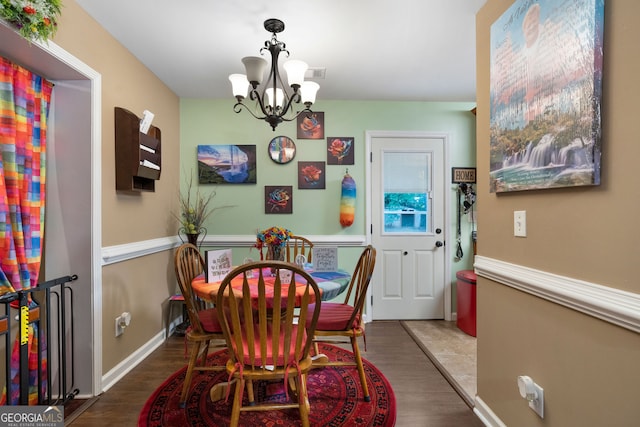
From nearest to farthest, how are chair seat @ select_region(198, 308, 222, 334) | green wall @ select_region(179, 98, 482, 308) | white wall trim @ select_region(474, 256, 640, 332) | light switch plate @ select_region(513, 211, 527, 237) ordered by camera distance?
white wall trim @ select_region(474, 256, 640, 332), light switch plate @ select_region(513, 211, 527, 237), chair seat @ select_region(198, 308, 222, 334), green wall @ select_region(179, 98, 482, 308)

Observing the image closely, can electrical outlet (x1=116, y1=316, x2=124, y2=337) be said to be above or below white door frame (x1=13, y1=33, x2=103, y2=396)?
below

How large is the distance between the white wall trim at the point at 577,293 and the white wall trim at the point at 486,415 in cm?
72

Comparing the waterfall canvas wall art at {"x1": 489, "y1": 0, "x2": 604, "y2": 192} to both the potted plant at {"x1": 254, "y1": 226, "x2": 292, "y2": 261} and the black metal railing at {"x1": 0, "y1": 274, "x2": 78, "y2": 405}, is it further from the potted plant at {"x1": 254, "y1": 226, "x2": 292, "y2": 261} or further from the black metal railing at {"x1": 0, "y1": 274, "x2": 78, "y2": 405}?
the black metal railing at {"x1": 0, "y1": 274, "x2": 78, "y2": 405}

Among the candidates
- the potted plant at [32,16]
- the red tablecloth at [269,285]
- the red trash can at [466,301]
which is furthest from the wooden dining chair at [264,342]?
the red trash can at [466,301]

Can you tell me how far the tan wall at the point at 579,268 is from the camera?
97 centimetres

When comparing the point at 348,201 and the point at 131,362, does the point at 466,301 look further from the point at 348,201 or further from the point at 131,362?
the point at 131,362

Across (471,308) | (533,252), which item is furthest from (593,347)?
(471,308)

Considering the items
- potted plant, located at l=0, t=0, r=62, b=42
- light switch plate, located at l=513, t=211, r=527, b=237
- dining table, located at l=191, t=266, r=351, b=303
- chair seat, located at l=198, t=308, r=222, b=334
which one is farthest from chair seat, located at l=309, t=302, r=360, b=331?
potted plant, located at l=0, t=0, r=62, b=42

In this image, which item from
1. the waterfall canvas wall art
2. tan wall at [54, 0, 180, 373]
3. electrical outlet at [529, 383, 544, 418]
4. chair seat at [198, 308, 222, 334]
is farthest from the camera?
tan wall at [54, 0, 180, 373]

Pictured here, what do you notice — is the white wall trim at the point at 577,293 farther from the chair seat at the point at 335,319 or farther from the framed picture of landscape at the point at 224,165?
the framed picture of landscape at the point at 224,165

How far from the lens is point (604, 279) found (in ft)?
3.43

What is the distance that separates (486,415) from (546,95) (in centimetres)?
165

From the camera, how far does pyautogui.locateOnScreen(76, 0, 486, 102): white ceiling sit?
6.10 ft

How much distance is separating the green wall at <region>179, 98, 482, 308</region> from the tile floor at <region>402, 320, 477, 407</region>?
36.1 inches
